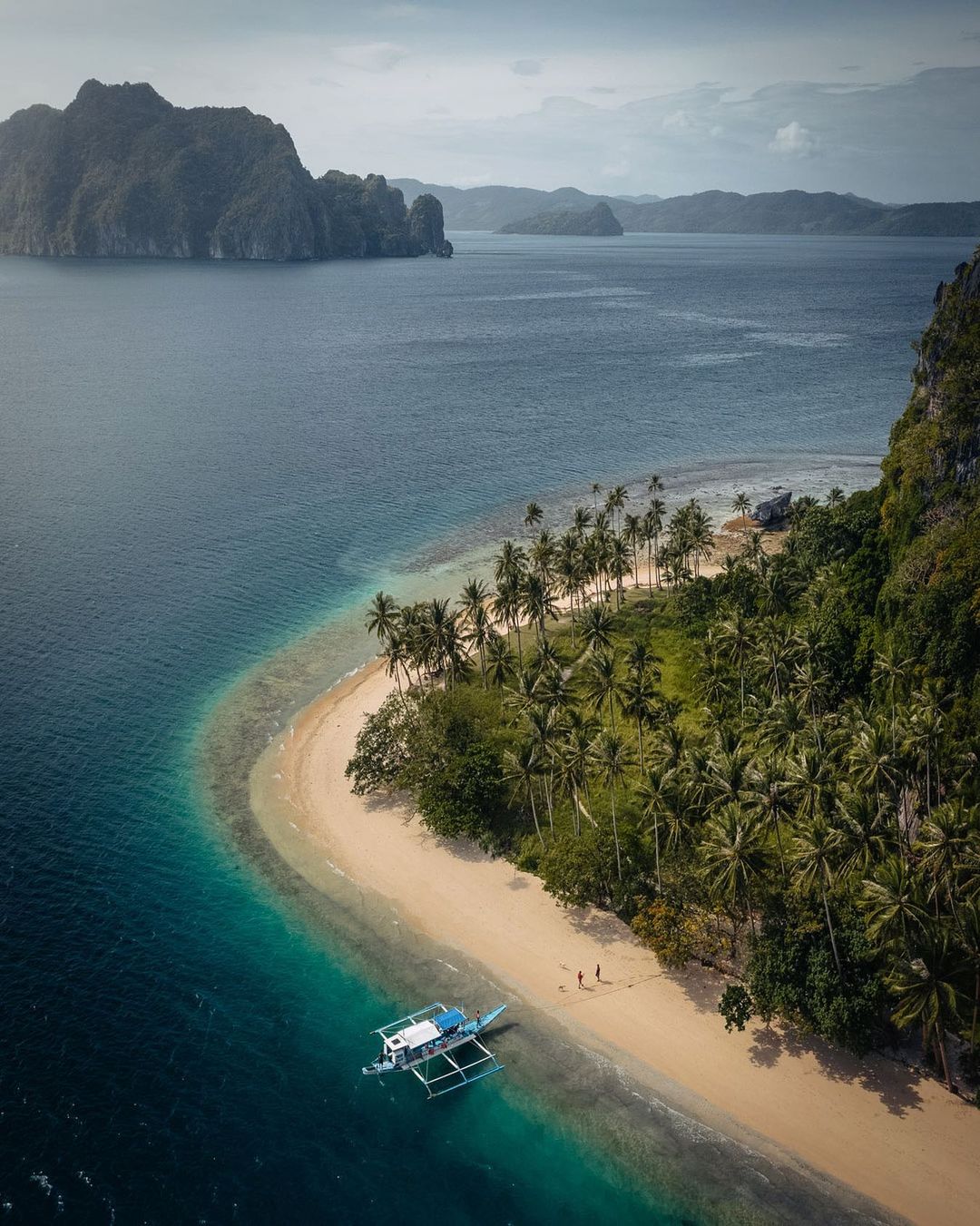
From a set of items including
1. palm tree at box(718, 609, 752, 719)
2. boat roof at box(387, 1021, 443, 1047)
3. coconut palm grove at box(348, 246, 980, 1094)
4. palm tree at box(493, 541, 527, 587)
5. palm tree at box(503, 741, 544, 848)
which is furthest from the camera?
palm tree at box(493, 541, 527, 587)

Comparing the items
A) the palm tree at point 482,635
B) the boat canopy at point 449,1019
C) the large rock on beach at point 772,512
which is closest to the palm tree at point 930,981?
the boat canopy at point 449,1019

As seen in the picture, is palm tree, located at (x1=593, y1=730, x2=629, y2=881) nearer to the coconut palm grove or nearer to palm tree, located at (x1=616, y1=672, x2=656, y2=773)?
the coconut palm grove

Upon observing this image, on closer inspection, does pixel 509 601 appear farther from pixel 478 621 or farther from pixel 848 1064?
pixel 848 1064

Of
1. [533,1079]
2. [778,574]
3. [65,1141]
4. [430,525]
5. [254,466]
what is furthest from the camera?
[254,466]

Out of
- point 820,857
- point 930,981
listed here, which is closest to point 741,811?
point 820,857

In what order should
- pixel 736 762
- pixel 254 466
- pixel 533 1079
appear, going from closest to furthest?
pixel 533 1079, pixel 736 762, pixel 254 466

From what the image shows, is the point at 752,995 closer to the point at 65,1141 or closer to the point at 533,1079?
the point at 533,1079

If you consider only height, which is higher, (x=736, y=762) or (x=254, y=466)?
(x=254, y=466)

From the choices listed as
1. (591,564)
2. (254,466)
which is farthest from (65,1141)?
(254,466)

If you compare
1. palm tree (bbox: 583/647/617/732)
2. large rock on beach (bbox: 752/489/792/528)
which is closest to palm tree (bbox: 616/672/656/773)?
palm tree (bbox: 583/647/617/732)
